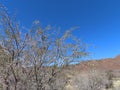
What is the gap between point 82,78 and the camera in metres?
22.9

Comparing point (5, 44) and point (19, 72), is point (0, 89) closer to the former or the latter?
point (19, 72)

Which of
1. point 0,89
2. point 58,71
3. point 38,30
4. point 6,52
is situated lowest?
point 0,89

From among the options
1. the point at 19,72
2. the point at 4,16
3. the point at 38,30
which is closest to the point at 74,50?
the point at 38,30

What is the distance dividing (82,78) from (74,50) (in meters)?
13.8

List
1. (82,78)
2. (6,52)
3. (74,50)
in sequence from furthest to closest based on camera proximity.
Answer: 1. (82,78)
2. (74,50)
3. (6,52)

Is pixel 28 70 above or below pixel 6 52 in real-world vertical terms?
below

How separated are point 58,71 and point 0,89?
7.76 ft

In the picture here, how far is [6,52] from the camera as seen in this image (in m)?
8.80

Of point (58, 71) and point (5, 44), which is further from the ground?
point (5, 44)

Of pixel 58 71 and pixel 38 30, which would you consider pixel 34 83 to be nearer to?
pixel 58 71

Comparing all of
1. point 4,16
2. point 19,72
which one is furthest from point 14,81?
point 4,16

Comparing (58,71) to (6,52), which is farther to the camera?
(58,71)

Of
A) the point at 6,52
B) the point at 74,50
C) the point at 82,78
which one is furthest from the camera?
the point at 82,78

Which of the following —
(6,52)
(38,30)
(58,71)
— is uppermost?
(38,30)
